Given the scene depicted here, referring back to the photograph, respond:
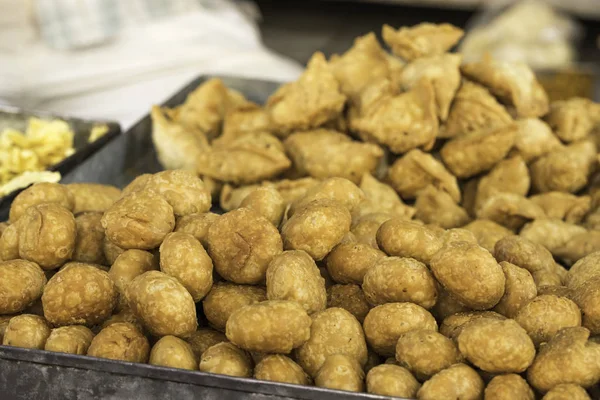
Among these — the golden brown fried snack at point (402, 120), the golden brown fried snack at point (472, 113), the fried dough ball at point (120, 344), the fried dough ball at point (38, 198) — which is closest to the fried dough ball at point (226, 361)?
the fried dough ball at point (120, 344)

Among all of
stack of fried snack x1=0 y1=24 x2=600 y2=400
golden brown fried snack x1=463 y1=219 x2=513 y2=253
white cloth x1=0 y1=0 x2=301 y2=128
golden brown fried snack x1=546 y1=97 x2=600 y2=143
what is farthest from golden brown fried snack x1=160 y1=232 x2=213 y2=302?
white cloth x1=0 y1=0 x2=301 y2=128

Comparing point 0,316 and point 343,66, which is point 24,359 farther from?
point 343,66

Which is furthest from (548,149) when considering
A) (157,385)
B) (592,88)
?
(592,88)

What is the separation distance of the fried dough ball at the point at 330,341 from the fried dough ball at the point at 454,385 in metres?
0.15

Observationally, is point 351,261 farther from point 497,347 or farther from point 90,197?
point 90,197

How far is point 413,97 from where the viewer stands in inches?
78.8

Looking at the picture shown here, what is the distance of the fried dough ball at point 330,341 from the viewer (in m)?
1.20

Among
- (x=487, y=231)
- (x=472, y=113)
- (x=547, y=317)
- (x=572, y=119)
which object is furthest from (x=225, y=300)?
(x=572, y=119)

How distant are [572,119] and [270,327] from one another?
1.37 metres

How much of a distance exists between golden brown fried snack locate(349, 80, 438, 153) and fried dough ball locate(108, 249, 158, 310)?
828mm

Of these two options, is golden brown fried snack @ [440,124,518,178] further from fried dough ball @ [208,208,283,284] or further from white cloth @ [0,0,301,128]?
white cloth @ [0,0,301,128]

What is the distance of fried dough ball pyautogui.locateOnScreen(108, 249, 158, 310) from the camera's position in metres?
1.31

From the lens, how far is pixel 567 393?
3.47 ft

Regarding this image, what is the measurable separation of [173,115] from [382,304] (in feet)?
4.42
